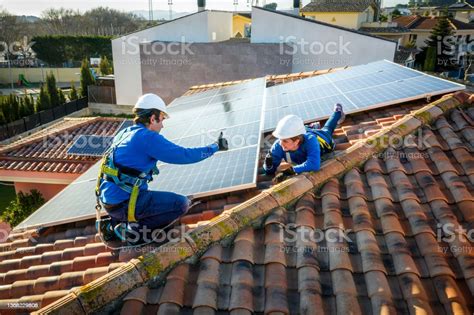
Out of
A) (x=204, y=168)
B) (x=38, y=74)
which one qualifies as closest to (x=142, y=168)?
(x=204, y=168)

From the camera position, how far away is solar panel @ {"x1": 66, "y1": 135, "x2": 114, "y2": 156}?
14750 mm

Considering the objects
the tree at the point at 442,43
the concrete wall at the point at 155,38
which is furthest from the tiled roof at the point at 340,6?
the concrete wall at the point at 155,38

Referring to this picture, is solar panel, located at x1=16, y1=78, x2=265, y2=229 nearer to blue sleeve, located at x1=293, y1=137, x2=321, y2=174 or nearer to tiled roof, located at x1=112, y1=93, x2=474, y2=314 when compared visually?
blue sleeve, located at x1=293, y1=137, x2=321, y2=174

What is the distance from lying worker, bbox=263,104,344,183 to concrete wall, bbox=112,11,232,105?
27470 millimetres

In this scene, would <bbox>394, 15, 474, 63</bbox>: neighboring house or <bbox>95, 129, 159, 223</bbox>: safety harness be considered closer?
<bbox>95, 129, 159, 223</bbox>: safety harness

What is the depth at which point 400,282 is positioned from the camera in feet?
12.7

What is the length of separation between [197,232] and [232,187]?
0.92 m

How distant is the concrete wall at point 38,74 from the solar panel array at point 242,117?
54.4 metres

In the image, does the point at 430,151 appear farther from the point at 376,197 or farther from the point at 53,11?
the point at 53,11

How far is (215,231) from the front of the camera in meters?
4.55

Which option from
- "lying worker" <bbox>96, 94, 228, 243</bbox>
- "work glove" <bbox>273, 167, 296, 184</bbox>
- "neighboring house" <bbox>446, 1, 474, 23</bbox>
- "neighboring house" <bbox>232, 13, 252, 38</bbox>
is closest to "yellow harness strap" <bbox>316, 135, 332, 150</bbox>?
"work glove" <bbox>273, 167, 296, 184</bbox>

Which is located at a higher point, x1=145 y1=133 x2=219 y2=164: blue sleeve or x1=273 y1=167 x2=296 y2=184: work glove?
x1=145 y1=133 x2=219 y2=164: blue sleeve

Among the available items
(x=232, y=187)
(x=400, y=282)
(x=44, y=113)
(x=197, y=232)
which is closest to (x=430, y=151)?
(x=400, y=282)

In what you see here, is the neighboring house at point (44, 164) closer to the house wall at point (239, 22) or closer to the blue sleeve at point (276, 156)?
the blue sleeve at point (276, 156)
